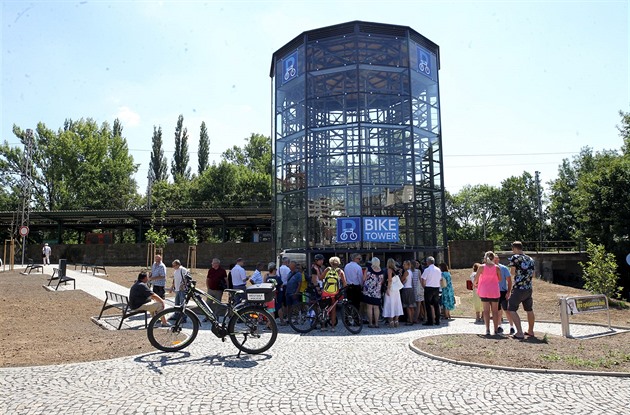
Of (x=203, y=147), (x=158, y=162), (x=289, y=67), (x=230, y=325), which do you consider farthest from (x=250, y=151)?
(x=230, y=325)

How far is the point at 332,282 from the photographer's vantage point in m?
9.69

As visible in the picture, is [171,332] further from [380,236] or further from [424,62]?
[424,62]

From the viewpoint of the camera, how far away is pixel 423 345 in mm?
7871

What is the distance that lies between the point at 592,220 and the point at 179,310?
33639 mm

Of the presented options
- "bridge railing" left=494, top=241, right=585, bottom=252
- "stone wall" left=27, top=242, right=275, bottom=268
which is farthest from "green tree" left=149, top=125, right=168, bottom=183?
"bridge railing" left=494, top=241, right=585, bottom=252

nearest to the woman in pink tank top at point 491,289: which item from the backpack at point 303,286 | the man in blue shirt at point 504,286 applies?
the man in blue shirt at point 504,286

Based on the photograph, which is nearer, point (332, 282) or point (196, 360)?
point (196, 360)

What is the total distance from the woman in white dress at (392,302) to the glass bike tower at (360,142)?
4.32 metres

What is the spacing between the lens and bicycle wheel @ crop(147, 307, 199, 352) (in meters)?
7.54

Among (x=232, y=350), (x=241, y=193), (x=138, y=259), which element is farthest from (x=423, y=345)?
(x=241, y=193)

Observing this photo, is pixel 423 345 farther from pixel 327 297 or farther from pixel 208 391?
pixel 208 391

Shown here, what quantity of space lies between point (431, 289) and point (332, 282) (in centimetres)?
248

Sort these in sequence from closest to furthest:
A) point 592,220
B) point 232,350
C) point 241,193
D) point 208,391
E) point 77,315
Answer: point 208,391 → point 232,350 → point 77,315 → point 592,220 → point 241,193

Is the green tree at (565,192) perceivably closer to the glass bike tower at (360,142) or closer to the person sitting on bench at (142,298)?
the glass bike tower at (360,142)
